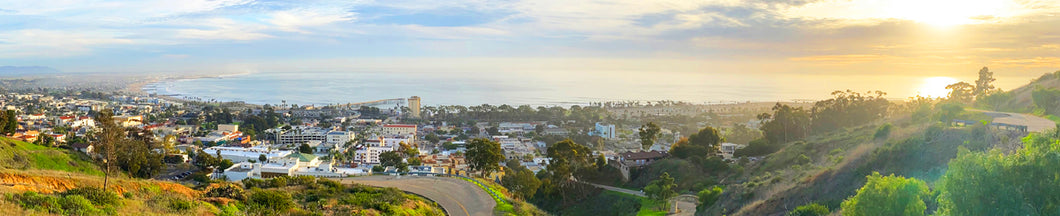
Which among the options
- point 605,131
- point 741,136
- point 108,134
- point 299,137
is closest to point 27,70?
point 299,137

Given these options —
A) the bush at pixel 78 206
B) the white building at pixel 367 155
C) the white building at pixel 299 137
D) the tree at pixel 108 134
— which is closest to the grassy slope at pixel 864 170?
the bush at pixel 78 206

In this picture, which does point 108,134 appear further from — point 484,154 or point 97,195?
point 484,154

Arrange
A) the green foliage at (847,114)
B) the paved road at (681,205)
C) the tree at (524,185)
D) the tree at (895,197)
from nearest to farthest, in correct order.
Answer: the tree at (895,197)
the paved road at (681,205)
the tree at (524,185)
the green foliage at (847,114)

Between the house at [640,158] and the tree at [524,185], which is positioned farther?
the house at [640,158]

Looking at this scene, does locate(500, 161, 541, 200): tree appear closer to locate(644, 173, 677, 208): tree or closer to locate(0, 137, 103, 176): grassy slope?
locate(644, 173, 677, 208): tree

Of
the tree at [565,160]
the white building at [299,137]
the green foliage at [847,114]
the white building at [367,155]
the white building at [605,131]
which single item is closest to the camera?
the tree at [565,160]

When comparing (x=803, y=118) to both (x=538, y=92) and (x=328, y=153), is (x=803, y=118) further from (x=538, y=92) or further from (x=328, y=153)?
(x=538, y=92)

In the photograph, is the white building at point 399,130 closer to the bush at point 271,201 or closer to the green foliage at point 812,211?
the bush at point 271,201
